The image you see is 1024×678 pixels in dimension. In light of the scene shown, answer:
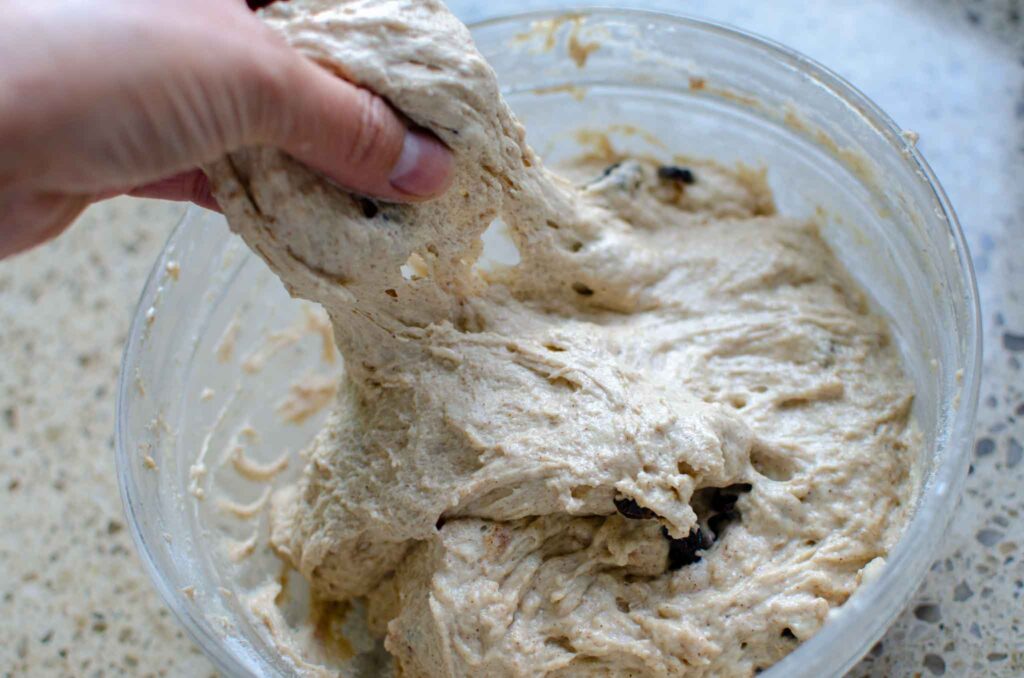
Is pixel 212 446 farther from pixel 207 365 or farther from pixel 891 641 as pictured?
pixel 891 641

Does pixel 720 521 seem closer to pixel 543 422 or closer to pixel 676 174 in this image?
pixel 543 422

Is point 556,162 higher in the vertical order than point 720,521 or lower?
higher

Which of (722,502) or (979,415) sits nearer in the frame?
(722,502)

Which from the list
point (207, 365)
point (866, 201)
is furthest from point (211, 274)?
point (866, 201)

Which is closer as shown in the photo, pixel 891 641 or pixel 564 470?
pixel 564 470

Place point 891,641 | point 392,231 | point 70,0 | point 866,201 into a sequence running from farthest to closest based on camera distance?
point 866,201 → point 891,641 → point 392,231 → point 70,0

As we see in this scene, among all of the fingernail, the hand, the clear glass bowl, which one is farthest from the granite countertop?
the fingernail

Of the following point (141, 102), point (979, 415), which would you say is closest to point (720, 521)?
point (979, 415)
